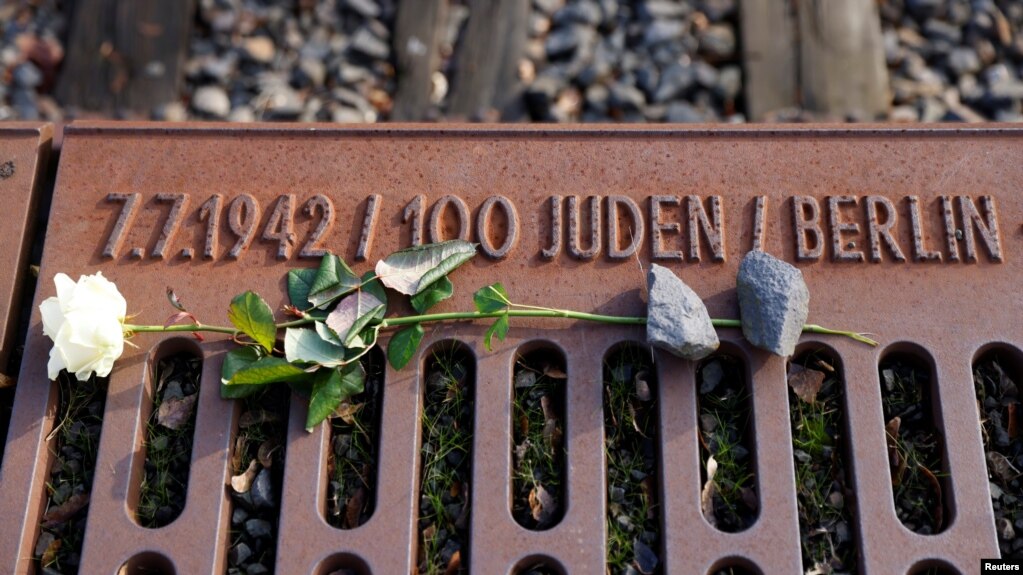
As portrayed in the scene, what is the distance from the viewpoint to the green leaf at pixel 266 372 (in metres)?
2.13

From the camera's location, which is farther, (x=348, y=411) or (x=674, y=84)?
(x=674, y=84)

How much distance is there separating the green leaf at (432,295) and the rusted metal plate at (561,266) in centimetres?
5

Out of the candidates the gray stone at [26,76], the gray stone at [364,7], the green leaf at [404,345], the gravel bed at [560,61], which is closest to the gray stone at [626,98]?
the gravel bed at [560,61]

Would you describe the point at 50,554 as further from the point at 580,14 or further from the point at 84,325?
the point at 580,14

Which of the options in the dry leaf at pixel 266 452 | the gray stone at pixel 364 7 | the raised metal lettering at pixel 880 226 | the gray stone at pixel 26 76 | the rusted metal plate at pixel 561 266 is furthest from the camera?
the gray stone at pixel 364 7

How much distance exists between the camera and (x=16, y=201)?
2.43 m

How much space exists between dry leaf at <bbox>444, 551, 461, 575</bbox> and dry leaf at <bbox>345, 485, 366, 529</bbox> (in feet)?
0.74

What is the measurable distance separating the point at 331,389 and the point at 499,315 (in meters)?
0.42

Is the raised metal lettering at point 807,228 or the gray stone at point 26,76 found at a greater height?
the gray stone at point 26,76

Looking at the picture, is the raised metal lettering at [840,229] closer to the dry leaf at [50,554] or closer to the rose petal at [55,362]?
the rose petal at [55,362]

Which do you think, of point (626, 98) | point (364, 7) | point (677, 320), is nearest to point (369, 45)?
point (364, 7)

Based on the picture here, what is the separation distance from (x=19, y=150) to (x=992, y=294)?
248cm

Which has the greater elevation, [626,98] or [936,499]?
[626,98]

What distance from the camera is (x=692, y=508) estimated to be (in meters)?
2.06
